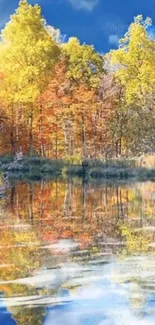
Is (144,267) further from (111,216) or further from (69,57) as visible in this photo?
(69,57)

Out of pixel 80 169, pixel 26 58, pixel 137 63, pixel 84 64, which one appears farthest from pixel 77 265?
pixel 137 63

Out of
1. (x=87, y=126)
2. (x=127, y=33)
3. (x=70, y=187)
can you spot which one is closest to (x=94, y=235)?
(x=70, y=187)

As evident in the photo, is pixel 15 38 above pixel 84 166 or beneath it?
above

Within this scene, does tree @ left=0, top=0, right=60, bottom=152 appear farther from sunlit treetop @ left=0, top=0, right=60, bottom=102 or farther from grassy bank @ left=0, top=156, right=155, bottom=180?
grassy bank @ left=0, top=156, right=155, bottom=180

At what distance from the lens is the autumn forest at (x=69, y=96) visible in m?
31.9

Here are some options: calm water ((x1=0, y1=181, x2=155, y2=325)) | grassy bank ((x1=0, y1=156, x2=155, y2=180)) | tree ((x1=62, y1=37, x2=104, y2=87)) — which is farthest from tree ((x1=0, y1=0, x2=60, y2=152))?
calm water ((x1=0, y1=181, x2=155, y2=325))

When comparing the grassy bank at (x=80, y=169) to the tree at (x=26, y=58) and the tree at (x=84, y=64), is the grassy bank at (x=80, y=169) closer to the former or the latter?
the tree at (x=26, y=58)

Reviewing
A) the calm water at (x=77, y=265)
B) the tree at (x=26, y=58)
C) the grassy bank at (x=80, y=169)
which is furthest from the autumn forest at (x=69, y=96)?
the calm water at (x=77, y=265)

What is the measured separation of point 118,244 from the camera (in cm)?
915

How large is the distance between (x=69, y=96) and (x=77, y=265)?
2504 cm

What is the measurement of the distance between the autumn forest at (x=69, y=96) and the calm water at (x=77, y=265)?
17.4 m

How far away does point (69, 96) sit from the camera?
32094 mm

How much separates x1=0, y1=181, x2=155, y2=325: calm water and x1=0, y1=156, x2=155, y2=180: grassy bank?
13032 mm

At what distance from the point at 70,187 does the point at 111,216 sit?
28.1 feet
